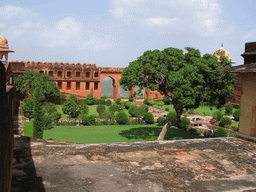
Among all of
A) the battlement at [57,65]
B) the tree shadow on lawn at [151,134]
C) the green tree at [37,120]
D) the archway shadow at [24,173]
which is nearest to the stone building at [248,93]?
the archway shadow at [24,173]

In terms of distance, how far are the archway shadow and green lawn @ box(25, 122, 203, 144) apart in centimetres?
794

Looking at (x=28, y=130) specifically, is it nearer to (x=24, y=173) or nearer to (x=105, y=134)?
(x=105, y=134)

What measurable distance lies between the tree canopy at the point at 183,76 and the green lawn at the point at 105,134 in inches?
109

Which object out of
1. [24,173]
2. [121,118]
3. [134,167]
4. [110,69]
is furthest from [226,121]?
[110,69]

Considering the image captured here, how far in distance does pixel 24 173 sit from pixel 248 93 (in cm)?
515

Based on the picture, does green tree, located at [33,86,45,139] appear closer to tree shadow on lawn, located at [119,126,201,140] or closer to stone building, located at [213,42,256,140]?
tree shadow on lawn, located at [119,126,201,140]

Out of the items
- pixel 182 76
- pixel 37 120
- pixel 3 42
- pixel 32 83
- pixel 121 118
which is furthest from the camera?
pixel 32 83

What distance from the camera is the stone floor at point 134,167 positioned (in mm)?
3176

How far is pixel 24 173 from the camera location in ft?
10.9

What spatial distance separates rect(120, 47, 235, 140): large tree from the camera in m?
10.4

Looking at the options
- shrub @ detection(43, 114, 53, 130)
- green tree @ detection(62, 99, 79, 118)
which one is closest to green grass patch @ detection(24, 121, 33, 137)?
shrub @ detection(43, 114, 53, 130)

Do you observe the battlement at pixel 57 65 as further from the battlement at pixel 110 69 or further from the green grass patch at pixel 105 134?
the green grass patch at pixel 105 134

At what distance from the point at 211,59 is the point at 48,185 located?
951cm

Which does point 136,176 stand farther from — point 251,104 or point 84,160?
point 251,104
